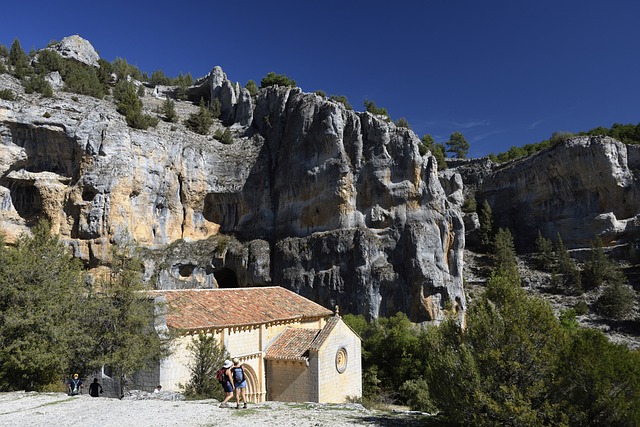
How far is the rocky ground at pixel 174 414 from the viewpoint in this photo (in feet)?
31.1

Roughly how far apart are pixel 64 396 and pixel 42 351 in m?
1.74

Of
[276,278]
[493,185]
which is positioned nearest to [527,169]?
[493,185]

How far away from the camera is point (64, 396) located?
1261 centimetres

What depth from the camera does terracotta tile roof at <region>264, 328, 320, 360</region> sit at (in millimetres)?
19469

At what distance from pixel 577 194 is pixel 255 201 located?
1491 inches

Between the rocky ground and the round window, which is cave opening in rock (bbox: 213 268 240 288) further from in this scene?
the rocky ground

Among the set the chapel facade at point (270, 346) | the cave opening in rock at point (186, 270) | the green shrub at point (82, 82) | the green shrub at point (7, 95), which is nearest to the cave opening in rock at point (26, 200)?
the green shrub at point (7, 95)

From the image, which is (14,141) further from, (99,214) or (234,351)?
(234,351)

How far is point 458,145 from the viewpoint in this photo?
79.4m

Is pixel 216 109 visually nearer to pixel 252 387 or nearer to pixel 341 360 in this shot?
pixel 341 360

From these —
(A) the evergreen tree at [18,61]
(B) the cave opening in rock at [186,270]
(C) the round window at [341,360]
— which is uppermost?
(A) the evergreen tree at [18,61]

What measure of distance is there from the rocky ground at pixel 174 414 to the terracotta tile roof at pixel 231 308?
5496 mm

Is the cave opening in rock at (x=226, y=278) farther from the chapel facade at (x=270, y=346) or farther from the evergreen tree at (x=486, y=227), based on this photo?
the evergreen tree at (x=486, y=227)

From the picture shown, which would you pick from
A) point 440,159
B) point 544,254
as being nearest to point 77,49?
point 440,159
